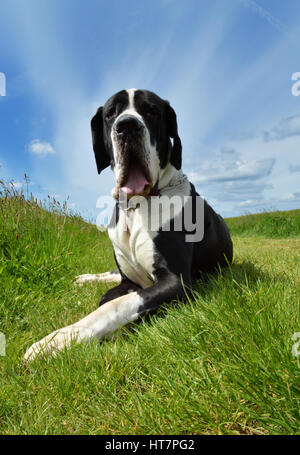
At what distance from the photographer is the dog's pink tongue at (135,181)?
2.80m

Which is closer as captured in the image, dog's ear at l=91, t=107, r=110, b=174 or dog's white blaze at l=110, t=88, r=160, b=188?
dog's white blaze at l=110, t=88, r=160, b=188

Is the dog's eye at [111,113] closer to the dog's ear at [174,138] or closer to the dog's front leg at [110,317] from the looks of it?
the dog's ear at [174,138]

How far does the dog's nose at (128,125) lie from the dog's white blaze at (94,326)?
1.30 m

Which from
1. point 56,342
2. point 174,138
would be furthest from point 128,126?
point 56,342

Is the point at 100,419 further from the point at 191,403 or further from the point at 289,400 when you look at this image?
the point at 289,400

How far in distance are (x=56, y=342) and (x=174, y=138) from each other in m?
2.08

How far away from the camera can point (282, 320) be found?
1.76 meters

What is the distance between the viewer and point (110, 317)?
236 centimetres

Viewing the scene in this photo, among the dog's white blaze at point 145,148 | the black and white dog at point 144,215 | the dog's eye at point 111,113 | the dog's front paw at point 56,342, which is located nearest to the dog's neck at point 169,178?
the black and white dog at point 144,215

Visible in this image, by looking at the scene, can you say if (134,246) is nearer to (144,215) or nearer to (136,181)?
(144,215)

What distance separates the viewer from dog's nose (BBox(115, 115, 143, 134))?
2.63 metres

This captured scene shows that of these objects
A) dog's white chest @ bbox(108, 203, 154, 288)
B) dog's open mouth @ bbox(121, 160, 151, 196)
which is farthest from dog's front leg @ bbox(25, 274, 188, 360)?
dog's open mouth @ bbox(121, 160, 151, 196)

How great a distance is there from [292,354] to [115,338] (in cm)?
127

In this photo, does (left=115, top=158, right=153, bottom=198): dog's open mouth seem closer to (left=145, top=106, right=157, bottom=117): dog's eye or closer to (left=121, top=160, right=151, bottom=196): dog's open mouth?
(left=121, top=160, right=151, bottom=196): dog's open mouth
